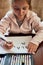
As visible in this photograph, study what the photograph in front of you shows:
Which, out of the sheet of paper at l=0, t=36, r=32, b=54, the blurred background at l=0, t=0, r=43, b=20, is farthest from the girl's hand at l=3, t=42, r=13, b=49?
the blurred background at l=0, t=0, r=43, b=20

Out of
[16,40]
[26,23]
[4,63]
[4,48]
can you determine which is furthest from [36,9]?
[4,63]

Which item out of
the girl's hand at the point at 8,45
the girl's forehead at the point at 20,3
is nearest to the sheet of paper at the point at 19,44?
the girl's hand at the point at 8,45

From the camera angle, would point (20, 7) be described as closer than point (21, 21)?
Yes

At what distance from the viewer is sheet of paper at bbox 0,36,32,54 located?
964 millimetres

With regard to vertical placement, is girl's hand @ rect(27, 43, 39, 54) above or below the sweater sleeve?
below

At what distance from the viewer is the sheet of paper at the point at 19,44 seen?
38.0 inches

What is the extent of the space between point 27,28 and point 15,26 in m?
0.10

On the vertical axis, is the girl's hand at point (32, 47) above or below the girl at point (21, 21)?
below

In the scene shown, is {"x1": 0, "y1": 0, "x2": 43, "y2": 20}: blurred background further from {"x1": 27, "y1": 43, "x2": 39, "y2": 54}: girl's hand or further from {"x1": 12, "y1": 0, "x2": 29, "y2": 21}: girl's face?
{"x1": 27, "y1": 43, "x2": 39, "y2": 54}: girl's hand

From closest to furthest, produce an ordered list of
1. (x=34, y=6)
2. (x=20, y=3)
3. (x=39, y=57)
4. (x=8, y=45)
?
(x=39, y=57), (x=8, y=45), (x=20, y=3), (x=34, y=6)

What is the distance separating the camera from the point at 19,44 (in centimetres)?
106

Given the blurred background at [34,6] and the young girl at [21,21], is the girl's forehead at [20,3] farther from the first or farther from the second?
the blurred background at [34,6]

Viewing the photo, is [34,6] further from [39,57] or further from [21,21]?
[39,57]

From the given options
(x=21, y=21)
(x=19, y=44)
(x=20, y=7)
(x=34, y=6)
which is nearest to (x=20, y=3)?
(x=20, y=7)
